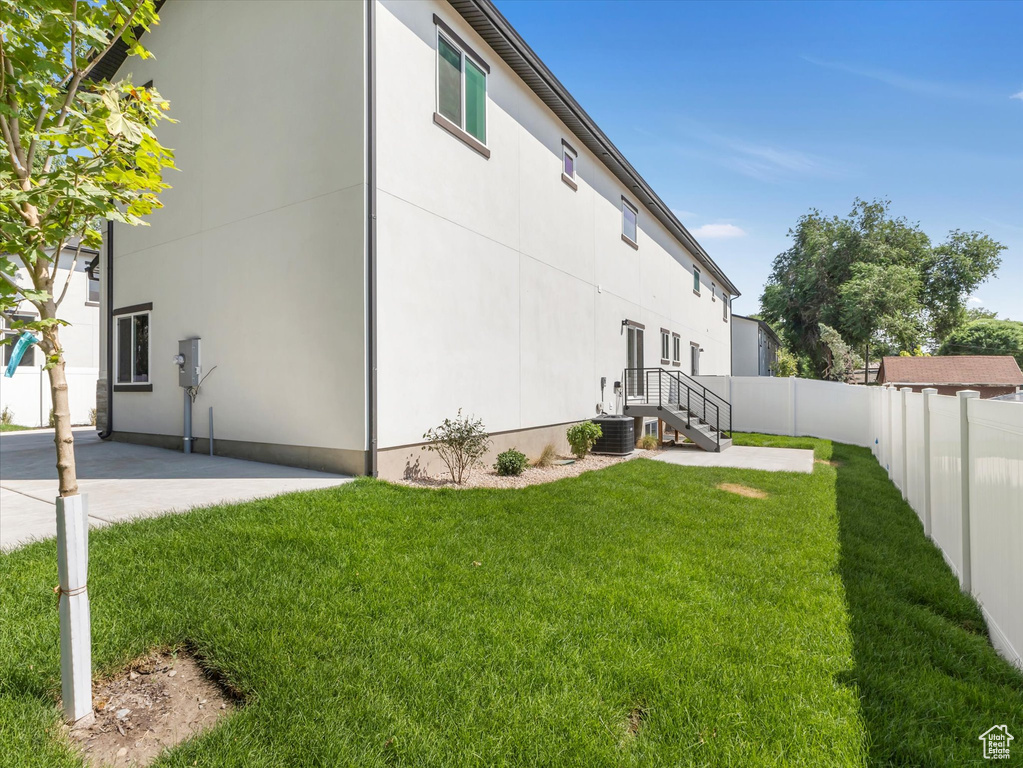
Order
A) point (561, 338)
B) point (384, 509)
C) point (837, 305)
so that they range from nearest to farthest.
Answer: point (384, 509) → point (561, 338) → point (837, 305)

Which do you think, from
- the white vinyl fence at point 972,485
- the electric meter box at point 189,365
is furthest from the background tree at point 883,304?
the electric meter box at point 189,365

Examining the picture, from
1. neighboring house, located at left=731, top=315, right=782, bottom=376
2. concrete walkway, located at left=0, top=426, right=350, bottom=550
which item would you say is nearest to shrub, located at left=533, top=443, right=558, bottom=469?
concrete walkway, located at left=0, top=426, right=350, bottom=550

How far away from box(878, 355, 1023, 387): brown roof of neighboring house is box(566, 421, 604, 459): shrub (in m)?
34.4

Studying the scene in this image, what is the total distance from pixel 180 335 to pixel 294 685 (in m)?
9.17

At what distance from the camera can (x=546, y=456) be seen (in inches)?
420

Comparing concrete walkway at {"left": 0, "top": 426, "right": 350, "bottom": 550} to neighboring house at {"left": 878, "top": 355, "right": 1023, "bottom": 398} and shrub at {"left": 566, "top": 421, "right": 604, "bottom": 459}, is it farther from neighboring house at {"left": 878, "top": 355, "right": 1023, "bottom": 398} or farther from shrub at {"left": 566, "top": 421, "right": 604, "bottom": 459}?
neighboring house at {"left": 878, "top": 355, "right": 1023, "bottom": 398}

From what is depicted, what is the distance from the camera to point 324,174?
25.2ft

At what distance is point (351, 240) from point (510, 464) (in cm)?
428

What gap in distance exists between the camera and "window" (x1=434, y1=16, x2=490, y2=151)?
8695mm

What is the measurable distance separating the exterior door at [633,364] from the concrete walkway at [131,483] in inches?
414

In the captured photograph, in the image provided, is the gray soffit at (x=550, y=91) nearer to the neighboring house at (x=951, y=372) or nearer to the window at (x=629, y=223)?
the window at (x=629, y=223)

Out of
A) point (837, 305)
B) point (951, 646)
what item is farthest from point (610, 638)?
point (837, 305)

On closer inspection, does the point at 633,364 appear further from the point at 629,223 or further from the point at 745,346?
the point at 745,346

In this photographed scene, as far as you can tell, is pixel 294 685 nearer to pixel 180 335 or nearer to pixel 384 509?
pixel 384 509
